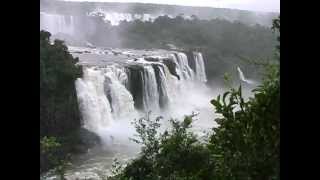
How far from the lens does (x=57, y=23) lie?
1118 millimetres

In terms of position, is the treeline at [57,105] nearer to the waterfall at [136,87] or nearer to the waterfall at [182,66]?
the waterfall at [136,87]

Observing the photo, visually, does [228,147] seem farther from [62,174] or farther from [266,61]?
[62,174]

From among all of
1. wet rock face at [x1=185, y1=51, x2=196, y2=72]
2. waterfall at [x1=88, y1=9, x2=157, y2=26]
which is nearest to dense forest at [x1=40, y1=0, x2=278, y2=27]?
waterfall at [x1=88, y1=9, x2=157, y2=26]

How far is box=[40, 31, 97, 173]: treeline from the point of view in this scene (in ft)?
3.36

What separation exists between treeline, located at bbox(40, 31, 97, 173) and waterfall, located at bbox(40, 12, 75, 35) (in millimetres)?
30

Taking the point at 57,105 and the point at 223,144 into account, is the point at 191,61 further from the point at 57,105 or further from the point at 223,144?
the point at 57,105

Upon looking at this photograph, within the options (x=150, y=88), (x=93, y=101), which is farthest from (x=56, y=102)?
(x=150, y=88)

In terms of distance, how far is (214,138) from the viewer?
115 centimetres

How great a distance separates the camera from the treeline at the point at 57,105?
1.02 metres

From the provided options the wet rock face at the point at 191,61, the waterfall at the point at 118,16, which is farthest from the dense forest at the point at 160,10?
the wet rock face at the point at 191,61

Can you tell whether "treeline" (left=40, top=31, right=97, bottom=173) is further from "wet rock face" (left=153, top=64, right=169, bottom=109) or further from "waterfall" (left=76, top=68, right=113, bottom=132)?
"wet rock face" (left=153, top=64, right=169, bottom=109)

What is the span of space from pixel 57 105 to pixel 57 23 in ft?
0.72
